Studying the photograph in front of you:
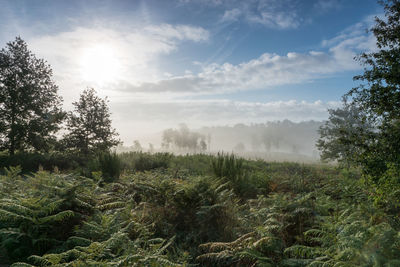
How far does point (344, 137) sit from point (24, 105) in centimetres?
2084

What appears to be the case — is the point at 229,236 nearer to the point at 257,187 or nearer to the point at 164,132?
the point at 257,187

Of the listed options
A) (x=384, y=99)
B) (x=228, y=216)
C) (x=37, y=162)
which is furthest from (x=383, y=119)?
(x=37, y=162)

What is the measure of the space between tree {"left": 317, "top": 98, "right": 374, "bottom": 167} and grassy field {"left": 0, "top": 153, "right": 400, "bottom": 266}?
3.57 feet

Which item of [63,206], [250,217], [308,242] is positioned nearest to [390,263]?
[308,242]

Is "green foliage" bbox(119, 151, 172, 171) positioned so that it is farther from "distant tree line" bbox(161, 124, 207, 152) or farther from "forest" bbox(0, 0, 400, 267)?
"distant tree line" bbox(161, 124, 207, 152)

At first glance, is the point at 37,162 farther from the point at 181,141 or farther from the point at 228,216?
the point at 181,141

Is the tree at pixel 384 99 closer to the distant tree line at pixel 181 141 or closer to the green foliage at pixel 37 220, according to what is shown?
the green foliage at pixel 37 220

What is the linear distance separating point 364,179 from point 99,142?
1785 cm

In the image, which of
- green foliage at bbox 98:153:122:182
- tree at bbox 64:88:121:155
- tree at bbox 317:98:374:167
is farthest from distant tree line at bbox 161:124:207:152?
green foliage at bbox 98:153:122:182

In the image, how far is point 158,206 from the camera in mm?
5539

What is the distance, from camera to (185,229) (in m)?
5.12

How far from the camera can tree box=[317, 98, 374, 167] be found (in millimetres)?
5738

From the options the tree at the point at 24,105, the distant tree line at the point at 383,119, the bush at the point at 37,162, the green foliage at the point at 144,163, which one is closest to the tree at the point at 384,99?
the distant tree line at the point at 383,119

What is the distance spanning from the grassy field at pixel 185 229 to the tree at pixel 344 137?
3.57ft
